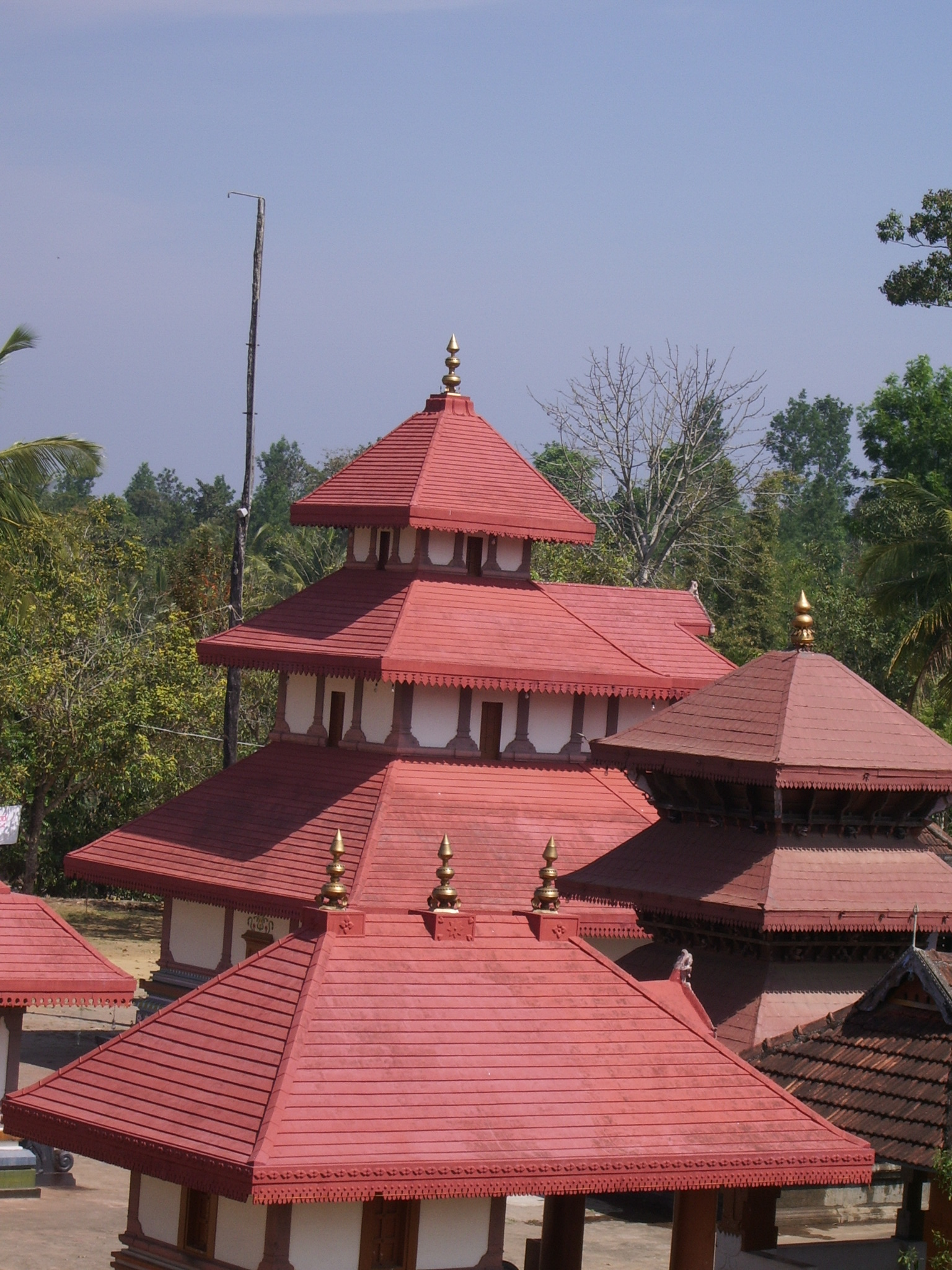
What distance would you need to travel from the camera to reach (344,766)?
2477cm

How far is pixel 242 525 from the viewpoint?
3556 cm

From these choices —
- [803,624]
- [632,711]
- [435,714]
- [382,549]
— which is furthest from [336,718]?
[803,624]

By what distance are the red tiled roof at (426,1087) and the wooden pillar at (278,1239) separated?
69cm

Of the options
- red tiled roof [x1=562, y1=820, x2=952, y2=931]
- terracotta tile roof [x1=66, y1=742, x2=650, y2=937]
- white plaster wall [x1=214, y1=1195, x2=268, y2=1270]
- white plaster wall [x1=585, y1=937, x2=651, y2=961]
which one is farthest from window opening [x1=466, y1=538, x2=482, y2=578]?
white plaster wall [x1=214, y1=1195, x2=268, y2=1270]

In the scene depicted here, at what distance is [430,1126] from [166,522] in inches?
4175

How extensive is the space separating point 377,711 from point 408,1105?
12.8 meters

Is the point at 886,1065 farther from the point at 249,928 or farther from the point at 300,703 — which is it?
the point at 300,703

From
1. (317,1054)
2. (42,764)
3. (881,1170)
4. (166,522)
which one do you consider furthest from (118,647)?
(166,522)

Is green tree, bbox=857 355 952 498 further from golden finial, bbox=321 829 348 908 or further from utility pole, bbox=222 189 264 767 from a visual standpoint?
golden finial, bbox=321 829 348 908

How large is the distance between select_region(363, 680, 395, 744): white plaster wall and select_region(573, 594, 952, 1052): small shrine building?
488 cm

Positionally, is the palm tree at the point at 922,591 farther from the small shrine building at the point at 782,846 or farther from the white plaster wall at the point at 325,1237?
the white plaster wall at the point at 325,1237

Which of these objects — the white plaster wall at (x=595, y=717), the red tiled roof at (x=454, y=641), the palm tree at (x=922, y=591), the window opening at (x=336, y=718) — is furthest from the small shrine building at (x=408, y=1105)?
the palm tree at (x=922, y=591)

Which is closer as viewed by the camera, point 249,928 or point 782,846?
point 782,846

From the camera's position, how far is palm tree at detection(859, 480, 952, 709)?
3110cm
